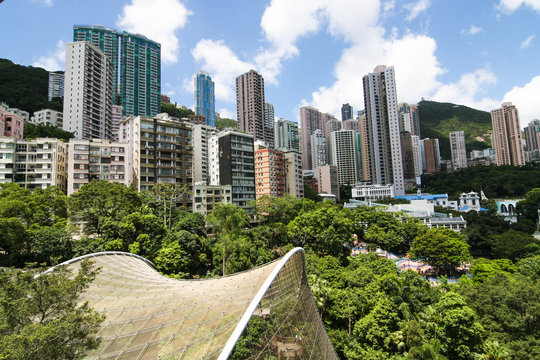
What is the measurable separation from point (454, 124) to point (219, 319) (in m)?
211

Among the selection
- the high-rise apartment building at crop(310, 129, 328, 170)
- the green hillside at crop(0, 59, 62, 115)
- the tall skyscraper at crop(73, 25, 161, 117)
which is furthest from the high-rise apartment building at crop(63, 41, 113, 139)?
the high-rise apartment building at crop(310, 129, 328, 170)

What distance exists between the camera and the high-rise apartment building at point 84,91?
214ft

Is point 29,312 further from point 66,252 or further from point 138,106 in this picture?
point 138,106

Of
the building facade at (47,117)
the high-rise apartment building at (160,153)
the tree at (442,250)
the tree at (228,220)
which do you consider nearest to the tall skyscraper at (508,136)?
the tree at (442,250)

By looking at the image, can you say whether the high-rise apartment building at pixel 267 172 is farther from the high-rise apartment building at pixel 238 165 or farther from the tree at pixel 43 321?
the tree at pixel 43 321

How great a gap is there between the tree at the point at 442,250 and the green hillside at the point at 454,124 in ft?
459

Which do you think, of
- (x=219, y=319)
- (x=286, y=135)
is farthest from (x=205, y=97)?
(x=219, y=319)

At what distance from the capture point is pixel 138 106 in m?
111

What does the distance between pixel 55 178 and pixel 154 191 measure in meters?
17.5

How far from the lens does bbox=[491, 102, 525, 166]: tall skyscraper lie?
4488 inches

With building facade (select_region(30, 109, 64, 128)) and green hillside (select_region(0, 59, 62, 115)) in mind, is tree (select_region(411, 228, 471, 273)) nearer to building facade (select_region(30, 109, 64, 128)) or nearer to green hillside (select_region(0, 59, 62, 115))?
A: building facade (select_region(30, 109, 64, 128))

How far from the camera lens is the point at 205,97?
131875 mm

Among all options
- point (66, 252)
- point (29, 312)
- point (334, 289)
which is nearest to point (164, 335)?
point (29, 312)

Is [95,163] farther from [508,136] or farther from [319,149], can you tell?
[508,136]
